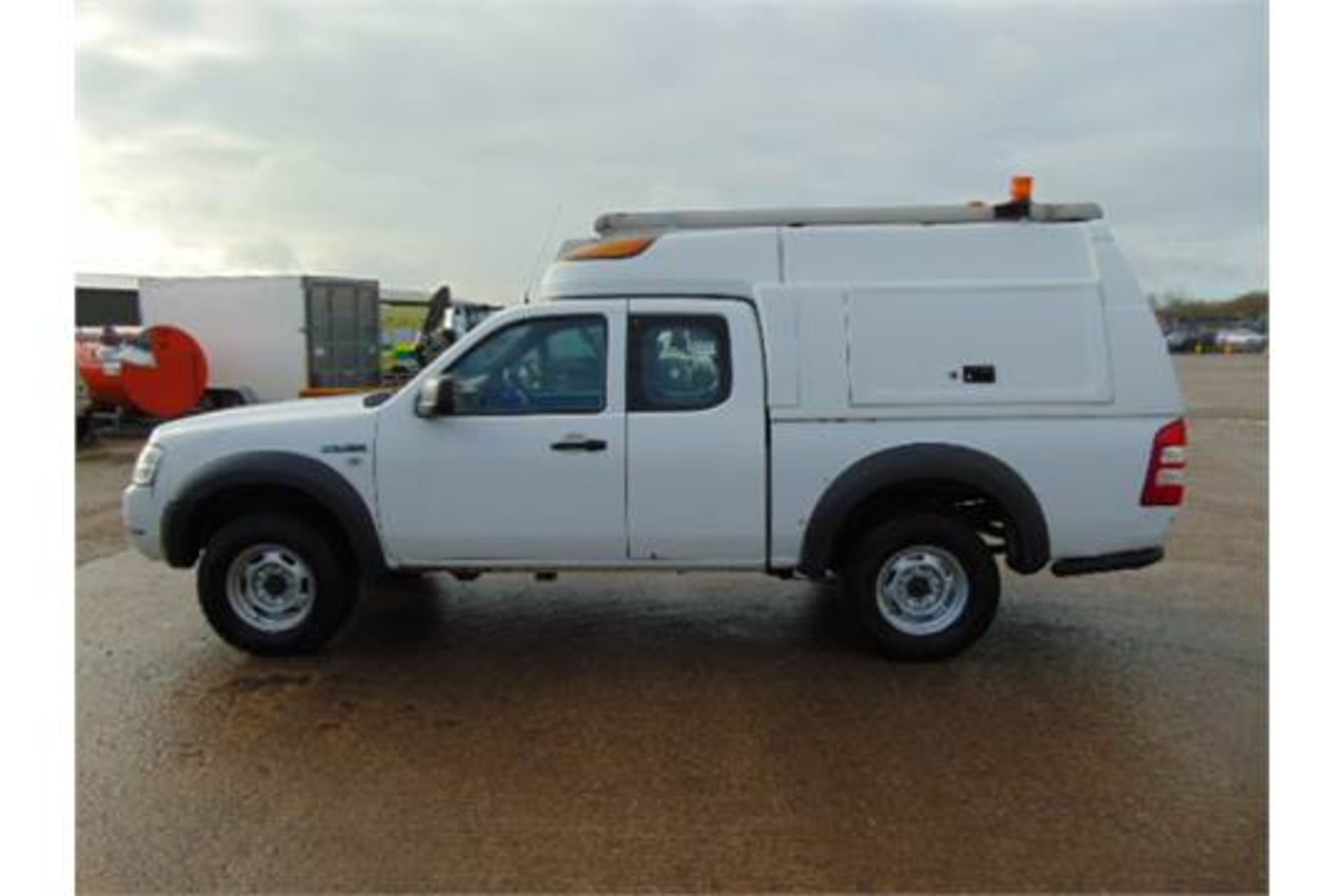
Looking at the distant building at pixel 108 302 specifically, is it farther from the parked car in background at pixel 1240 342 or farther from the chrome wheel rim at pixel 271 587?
the parked car in background at pixel 1240 342

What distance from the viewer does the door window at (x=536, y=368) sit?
459cm

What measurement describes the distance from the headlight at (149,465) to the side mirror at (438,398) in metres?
1.48

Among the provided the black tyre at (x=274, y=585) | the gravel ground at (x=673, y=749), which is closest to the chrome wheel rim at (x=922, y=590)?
the gravel ground at (x=673, y=749)

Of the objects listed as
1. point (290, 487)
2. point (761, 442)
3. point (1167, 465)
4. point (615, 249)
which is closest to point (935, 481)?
point (761, 442)

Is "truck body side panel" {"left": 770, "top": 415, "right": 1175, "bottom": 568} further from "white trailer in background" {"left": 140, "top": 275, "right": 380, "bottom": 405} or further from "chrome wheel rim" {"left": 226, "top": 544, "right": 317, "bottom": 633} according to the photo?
"white trailer in background" {"left": 140, "top": 275, "right": 380, "bottom": 405}

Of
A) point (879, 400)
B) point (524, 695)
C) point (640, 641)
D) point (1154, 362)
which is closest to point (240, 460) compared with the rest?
point (524, 695)

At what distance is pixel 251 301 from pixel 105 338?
239 centimetres

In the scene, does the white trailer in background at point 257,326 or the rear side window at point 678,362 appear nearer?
the rear side window at point 678,362

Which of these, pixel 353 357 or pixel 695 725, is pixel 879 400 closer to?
pixel 695 725

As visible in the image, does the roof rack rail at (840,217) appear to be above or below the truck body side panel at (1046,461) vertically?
above

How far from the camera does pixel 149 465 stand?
4.75 meters

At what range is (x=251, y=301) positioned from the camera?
16.0m

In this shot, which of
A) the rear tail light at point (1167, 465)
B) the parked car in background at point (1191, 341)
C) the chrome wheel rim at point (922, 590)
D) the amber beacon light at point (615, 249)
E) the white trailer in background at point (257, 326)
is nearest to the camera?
the rear tail light at point (1167, 465)

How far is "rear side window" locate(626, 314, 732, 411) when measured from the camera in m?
4.57
